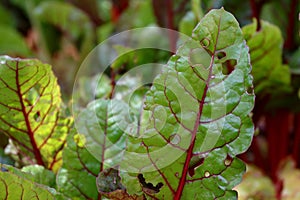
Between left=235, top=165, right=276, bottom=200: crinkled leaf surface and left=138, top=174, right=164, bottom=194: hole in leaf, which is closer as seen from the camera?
left=138, top=174, right=164, bottom=194: hole in leaf

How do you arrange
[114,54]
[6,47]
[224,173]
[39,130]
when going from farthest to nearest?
[6,47] < [114,54] < [39,130] < [224,173]

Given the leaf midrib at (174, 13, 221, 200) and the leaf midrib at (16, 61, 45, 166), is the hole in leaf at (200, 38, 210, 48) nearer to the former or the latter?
the leaf midrib at (174, 13, 221, 200)

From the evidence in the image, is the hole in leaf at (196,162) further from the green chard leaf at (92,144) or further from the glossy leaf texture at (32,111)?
the glossy leaf texture at (32,111)

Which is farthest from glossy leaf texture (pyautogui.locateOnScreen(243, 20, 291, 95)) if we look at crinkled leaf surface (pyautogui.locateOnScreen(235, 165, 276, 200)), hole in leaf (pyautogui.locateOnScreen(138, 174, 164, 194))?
hole in leaf (pyautogui.locateOnScreen(138, 174, 164, 194))

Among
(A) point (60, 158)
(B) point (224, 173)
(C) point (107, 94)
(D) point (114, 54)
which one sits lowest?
(B) point (224, 173)

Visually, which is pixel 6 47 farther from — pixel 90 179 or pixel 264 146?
pixel 90 179

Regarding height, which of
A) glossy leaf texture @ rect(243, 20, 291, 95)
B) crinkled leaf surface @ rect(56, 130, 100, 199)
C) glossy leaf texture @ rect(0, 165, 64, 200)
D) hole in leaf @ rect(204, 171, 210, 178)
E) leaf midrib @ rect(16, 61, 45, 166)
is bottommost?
hole in leaf @ rect(204, 171, 210, 178)

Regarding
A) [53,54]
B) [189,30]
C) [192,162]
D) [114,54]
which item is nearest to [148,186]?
[192,162]
